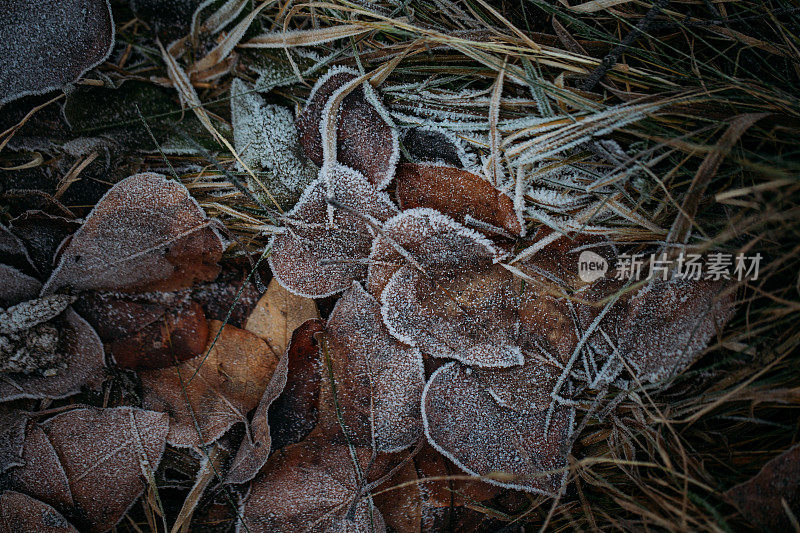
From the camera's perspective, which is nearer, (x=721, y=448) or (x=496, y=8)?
(x=721, y=448)

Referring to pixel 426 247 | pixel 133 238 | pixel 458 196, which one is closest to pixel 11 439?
pixel 133 238

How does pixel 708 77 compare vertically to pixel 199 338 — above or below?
above

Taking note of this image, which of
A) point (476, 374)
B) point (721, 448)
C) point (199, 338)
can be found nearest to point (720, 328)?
point (721, 448)

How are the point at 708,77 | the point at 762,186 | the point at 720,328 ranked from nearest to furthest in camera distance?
the point at 762,186
the point at 720,328
the point at 708,77

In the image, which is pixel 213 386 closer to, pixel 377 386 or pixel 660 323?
pixel 377 386

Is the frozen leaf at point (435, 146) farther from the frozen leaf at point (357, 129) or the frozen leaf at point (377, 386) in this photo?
the frozen leaf at point (377, 386)

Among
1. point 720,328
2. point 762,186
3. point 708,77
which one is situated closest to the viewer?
point 762,186

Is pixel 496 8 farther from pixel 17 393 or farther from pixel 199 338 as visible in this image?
pixel 17 393
